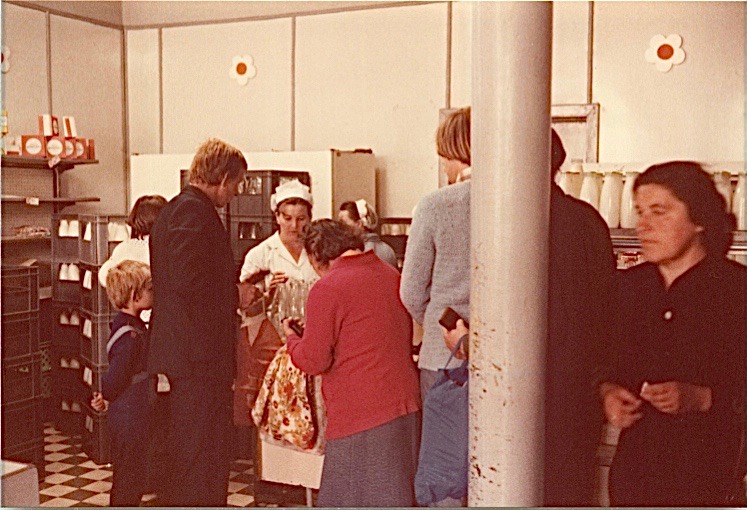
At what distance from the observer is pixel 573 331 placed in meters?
2.39

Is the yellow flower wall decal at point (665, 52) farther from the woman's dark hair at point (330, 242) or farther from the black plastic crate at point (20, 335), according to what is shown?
the black plastic crate at point (20, 335)

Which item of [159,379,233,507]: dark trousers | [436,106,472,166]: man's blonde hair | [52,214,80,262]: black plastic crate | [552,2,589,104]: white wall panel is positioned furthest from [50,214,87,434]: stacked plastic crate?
[436,106,472,166]: man's blonde hair

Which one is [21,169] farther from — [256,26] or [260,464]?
[260,464]

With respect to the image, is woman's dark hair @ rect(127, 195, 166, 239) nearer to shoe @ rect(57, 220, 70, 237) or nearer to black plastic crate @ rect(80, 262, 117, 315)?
black plastic crate @ rect(80, 262, 117, 315)

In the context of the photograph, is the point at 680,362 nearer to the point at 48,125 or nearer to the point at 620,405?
the point at 620,405

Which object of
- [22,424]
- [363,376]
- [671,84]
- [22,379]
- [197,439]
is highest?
[671,84]

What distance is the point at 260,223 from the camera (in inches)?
222

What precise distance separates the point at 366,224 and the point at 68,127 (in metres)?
2.65

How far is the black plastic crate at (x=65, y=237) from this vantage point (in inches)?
216

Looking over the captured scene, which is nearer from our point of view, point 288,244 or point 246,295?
point 246,295

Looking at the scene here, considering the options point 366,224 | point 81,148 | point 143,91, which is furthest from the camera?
point 143,91

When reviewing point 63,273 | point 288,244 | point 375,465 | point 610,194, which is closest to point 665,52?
point 610,194

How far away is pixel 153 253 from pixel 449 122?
1.19 meters

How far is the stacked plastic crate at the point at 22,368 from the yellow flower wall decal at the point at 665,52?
4.13 m
